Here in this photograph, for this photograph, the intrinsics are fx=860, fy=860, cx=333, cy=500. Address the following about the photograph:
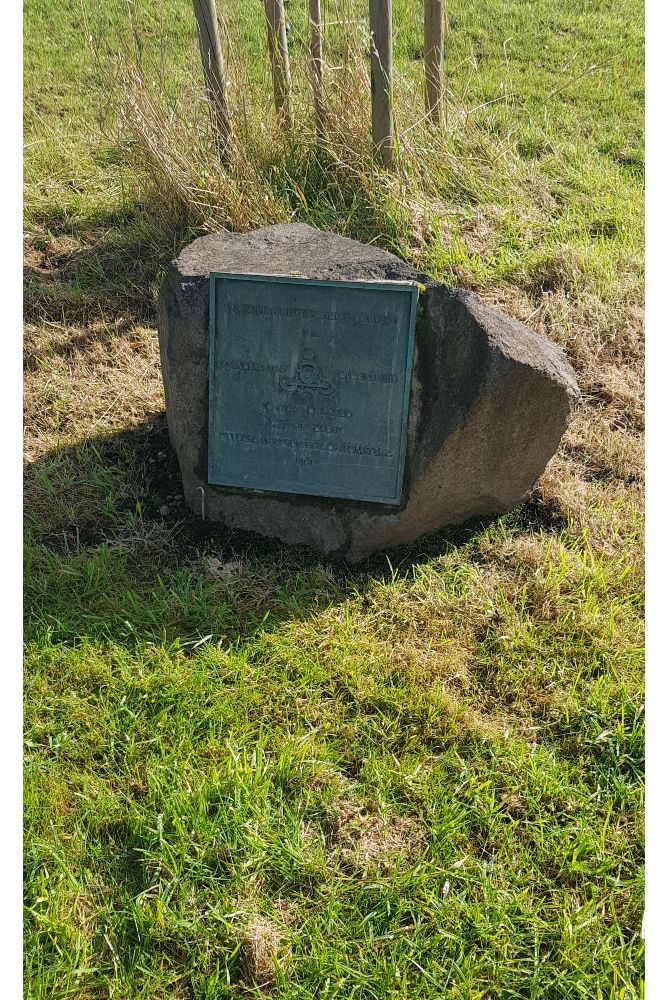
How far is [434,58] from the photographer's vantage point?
15.6ft

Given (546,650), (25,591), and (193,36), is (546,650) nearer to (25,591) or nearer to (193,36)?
(25,591)

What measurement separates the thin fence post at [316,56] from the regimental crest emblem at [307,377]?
216cm

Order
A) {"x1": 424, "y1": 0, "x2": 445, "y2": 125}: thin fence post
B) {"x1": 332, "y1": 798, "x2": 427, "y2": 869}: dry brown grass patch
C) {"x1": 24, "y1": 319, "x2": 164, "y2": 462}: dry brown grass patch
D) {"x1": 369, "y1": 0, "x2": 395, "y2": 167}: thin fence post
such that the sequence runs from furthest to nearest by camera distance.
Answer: {"x1": 424, "y1": 0, "x2": 445, "y2": 125}: thin fence post < {"x1": 369, "y1": 0, "x2": 395, "y2": 167}: thin fence post < {"x1": 24, "y1": 319, "x2": 164, "y2": 462}: dry brown grass patch < {"x1": 332, "y1": 798, "x2": 427, "y2": 869}: dry brown grass patch

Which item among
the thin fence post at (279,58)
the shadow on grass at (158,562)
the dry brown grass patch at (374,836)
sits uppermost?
the thin fence post at (279,58)

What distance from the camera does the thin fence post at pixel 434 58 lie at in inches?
182

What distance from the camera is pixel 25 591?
3.05m

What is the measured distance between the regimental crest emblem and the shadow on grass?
58 centimetres

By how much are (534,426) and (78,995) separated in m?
2.20

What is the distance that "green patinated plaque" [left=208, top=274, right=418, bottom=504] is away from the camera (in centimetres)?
293

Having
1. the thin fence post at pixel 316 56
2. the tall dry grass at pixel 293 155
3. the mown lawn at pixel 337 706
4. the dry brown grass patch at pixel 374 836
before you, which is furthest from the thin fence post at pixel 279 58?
the dry brown grass patch at pixel 374 836

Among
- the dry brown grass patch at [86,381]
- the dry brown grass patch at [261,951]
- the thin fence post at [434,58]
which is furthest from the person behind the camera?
the thin fence post at [434,58]

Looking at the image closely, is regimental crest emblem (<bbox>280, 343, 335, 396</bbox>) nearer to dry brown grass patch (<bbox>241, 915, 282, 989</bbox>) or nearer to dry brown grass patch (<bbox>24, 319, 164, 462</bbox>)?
dry brown grass patch (<bbox>24, 319, 164, 462</bbox>)

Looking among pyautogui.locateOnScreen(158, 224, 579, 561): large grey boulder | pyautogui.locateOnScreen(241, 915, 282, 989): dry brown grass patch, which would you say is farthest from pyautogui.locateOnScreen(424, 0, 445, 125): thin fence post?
pyautogui.locateOnScreen(241, 915, 282, 989): dry brown grass patch

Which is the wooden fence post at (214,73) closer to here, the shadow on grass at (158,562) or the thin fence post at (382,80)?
the thin fence post at (382,80)
